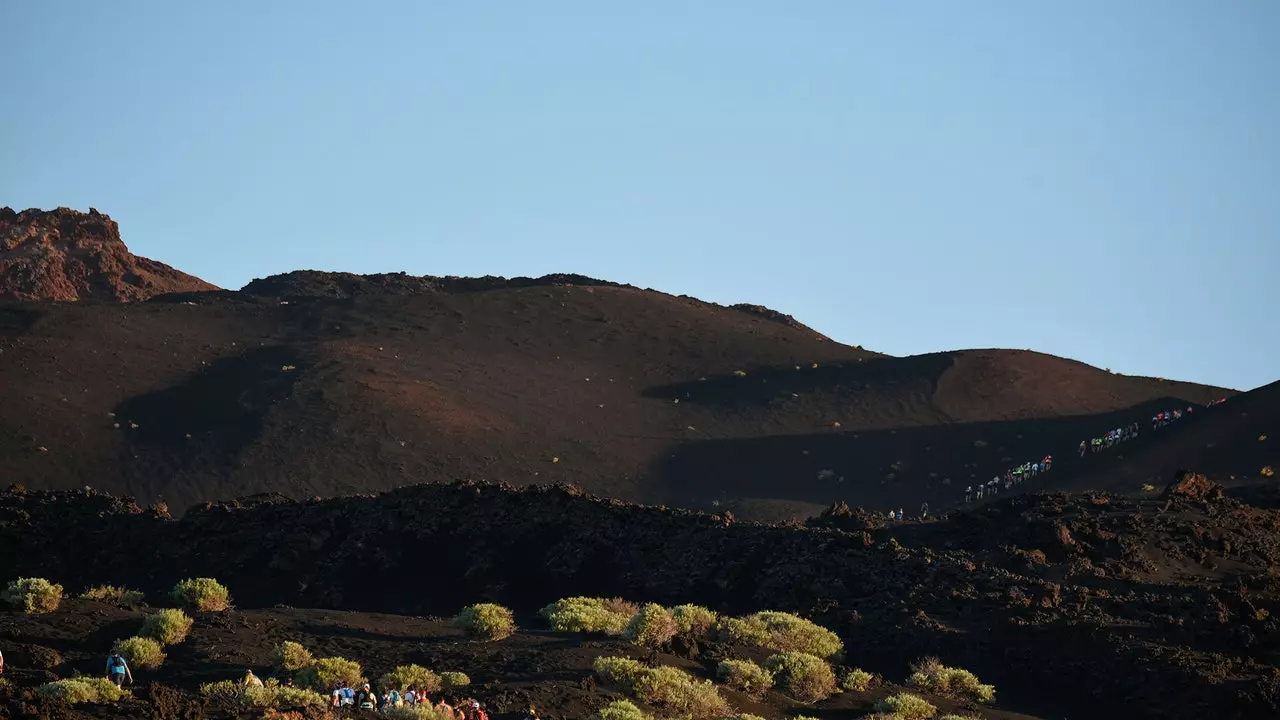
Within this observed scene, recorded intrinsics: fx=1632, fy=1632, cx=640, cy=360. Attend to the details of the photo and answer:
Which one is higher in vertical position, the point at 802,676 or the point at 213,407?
the point at 213,407

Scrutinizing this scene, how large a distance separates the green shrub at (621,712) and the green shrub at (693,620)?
408 centimetres

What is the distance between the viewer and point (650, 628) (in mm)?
24484

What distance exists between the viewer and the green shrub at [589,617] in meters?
25.3

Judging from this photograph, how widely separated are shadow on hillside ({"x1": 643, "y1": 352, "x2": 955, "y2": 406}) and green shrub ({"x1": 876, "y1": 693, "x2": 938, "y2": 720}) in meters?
51.1

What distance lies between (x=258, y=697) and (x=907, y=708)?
9.26 metres

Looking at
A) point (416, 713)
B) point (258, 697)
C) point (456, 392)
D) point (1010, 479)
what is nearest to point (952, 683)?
point (416, 713)

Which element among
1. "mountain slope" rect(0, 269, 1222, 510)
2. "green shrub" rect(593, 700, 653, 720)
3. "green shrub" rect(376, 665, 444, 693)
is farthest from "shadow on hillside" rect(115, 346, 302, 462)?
"green shrub" rect(593, 700, 653, 720)

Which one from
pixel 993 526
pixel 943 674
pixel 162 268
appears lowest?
pixel 943 674

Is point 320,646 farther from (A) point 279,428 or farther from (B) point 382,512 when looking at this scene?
(A) point 279,428

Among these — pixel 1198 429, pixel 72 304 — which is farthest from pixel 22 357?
pixel 1198 429

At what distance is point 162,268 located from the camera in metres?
105

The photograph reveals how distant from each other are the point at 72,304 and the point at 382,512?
1818 inches

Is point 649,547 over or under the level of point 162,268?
under

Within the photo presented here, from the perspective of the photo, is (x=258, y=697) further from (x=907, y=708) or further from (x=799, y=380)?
(x=799, y=380)
